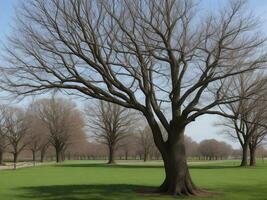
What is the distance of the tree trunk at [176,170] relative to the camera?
21.3 m

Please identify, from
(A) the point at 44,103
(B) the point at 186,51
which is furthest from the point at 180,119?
(A) the point at 44,103

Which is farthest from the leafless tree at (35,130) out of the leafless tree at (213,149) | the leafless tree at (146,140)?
the leafless tree at (213,149)

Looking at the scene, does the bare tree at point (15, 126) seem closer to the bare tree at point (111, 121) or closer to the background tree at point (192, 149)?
the bare tree at point (111, 121)

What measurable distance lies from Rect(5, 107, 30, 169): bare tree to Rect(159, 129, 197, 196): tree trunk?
64360 mm

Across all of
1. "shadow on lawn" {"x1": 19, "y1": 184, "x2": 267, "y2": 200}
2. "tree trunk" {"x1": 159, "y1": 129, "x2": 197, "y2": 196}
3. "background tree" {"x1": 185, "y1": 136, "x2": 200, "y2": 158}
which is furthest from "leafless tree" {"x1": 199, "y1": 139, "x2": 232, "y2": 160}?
"tree trunk" {"x1": 159, "y1": 129, "x2": 197, "y2": 196}

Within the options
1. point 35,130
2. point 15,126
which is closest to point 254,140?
point 35,130

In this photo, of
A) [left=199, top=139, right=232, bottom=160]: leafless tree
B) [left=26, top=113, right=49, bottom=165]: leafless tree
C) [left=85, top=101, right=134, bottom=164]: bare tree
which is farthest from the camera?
[left=199, top=139, right=232, bottom=160]: leafless tree

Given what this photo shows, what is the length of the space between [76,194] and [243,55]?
9640 millimetres

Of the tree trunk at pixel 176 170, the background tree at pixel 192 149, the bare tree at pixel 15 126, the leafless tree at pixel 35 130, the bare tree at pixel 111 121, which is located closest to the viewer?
the tree trunk at pixel 176 170

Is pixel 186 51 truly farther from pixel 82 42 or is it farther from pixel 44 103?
pixel 44 103

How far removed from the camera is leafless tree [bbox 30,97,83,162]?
84.0m

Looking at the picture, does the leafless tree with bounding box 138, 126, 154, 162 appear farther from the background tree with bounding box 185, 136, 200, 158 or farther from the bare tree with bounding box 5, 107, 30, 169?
the background tree with bounding box 185, 136, 200, 158

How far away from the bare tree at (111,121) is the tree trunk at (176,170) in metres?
51.4

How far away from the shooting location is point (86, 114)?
79125 millimetres
